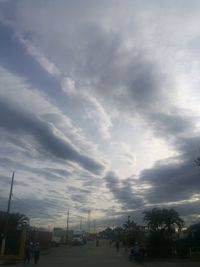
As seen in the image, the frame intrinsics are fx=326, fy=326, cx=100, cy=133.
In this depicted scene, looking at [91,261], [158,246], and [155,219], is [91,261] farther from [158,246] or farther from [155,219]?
[155,219]

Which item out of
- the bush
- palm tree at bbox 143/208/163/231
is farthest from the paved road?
palm tree at bbox 143/208/163/231

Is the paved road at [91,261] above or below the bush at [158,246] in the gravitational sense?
below

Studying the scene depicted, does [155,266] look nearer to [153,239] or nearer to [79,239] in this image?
[153,239]

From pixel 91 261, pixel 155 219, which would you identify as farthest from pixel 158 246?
pixel 155 219

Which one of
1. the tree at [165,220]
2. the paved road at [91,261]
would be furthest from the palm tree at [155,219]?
the paved road at [91,261]

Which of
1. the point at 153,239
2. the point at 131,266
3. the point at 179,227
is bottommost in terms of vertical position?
the point at 131,266

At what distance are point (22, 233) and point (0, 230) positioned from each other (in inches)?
104

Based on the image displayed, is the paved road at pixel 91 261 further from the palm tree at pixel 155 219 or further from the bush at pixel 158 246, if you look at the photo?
the palm tree at pixel 155 219

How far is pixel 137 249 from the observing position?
1247 inches

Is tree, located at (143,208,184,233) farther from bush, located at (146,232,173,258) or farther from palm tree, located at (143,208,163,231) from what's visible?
bush, located at (146,232,173,258)

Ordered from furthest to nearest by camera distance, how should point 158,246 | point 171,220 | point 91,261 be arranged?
point 171,220
point 158,246
point 91,261

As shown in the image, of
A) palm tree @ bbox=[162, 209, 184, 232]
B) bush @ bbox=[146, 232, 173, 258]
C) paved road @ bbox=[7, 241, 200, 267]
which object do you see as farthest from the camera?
palm tree @ bbox=[162, 209, 184, 232]

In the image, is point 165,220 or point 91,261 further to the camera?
point 165,220

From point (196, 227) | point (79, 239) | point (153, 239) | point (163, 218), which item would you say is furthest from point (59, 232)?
point (153, 239)
